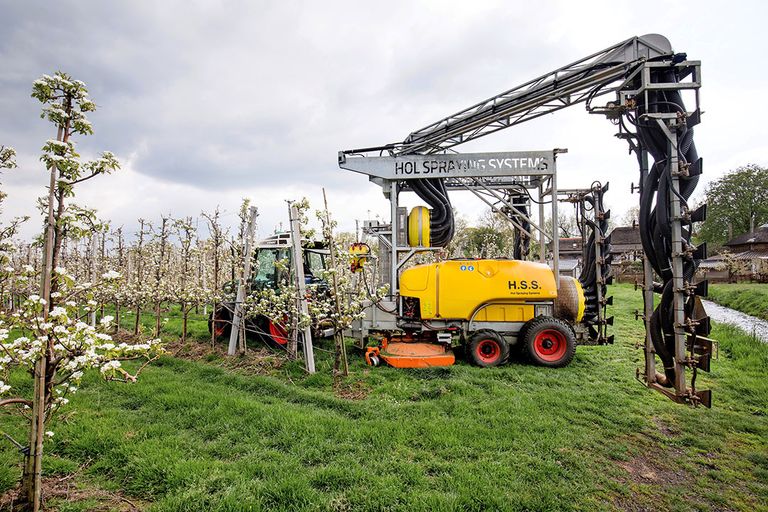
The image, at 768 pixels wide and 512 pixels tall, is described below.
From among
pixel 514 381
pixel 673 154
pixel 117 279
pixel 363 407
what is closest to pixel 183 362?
pixel 363 407

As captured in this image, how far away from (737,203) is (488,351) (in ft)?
150

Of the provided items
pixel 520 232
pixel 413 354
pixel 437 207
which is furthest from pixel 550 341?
pixel 437 207

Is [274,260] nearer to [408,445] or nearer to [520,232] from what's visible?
[408,445]

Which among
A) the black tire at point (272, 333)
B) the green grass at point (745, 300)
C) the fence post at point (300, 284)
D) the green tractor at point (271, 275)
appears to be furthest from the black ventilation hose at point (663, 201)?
the green grass at point (745, 300)

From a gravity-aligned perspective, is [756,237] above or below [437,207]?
above

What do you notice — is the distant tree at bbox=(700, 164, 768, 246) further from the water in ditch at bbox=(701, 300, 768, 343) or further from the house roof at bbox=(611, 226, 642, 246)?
the water in ditch at bbox=(701, 300, 768, 343)

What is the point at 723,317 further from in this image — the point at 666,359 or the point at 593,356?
the point at 666,359

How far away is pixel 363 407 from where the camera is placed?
4.93 metres

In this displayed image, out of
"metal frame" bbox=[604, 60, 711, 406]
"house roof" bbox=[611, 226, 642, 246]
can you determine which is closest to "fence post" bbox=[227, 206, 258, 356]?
"metal frame" bbox=[604, 60, 711, 406]

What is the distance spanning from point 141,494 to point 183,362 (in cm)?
435

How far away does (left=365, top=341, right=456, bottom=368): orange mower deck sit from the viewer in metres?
6.78

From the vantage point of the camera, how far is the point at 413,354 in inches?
272

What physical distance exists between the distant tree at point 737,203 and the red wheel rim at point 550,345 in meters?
41.8

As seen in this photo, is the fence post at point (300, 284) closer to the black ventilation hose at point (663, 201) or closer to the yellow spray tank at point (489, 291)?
the yellow spray tank at point (489, 291)
